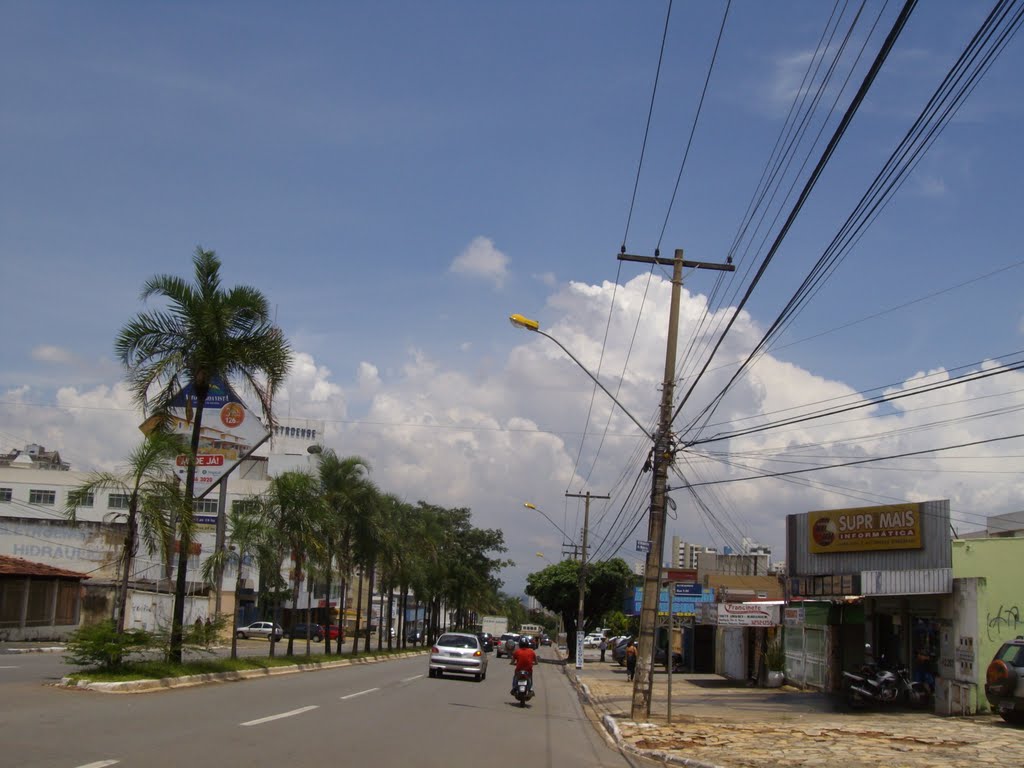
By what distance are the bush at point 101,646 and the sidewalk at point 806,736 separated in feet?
34.3

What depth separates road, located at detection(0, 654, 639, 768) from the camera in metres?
11.4

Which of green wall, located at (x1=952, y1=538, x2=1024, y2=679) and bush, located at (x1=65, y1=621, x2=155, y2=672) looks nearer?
bush, located at (x1=65, y1=621, x2=155, y2=672)

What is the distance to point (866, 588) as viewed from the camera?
24500mm

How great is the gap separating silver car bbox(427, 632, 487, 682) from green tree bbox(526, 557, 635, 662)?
37.7m

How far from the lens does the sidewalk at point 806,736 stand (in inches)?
564

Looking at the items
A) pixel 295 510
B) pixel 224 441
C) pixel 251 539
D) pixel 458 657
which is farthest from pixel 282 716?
pixel 224 441

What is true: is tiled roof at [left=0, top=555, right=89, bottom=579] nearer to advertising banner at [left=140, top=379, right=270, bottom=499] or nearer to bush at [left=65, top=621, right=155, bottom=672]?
advertising banner at [left=140, top=379, right=270, bottom=499]

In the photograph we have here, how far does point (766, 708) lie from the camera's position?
24.3m

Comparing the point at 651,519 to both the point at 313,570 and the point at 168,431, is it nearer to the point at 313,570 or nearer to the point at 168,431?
the point at 168,431

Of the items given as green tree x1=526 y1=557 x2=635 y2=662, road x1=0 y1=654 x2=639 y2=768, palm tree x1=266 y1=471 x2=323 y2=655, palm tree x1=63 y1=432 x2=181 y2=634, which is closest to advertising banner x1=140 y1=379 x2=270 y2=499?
palm tree x1=266 y1=471 x2=323 y2=655

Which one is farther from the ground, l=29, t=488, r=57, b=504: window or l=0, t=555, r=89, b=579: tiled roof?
l=29, t=488, r=57, b=504: window

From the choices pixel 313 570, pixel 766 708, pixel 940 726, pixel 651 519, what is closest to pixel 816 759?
pixel 940 726

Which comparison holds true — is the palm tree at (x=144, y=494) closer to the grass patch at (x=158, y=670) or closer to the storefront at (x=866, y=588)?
the grass patch at (x=158, y=670)

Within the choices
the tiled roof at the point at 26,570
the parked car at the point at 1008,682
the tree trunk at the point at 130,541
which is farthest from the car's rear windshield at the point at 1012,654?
the tiled roof at the point at 26,570
